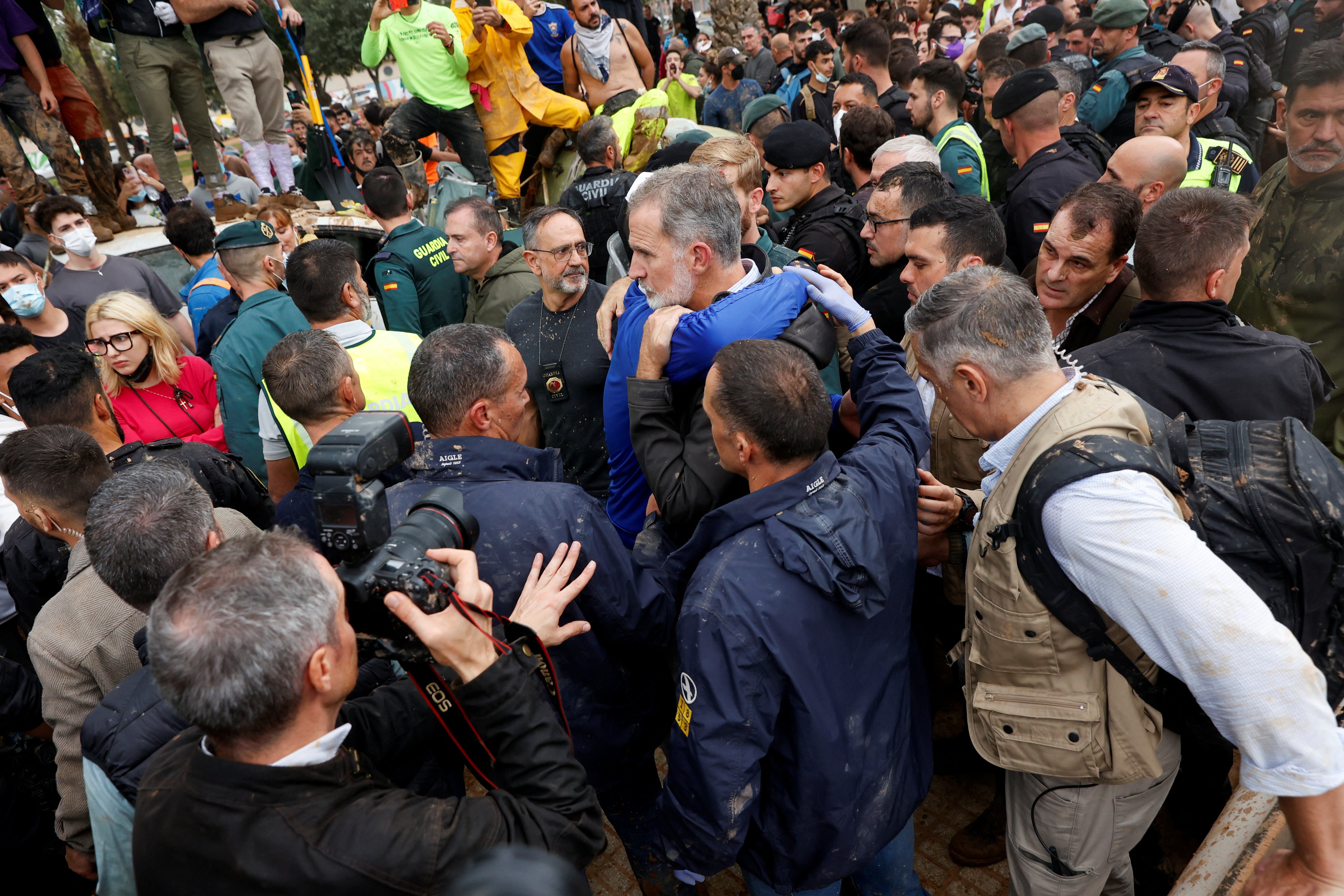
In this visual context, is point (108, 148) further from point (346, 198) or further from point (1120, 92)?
point (1120, 92)

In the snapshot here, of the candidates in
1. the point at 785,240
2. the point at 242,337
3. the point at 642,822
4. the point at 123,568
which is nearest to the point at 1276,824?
the point at 642,822

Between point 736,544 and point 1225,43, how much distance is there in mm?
7847

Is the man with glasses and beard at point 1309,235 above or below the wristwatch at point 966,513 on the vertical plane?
above

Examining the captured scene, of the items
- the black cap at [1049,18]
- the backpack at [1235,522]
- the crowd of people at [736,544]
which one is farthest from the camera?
the black cap at [1049,18]

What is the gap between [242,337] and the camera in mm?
4273

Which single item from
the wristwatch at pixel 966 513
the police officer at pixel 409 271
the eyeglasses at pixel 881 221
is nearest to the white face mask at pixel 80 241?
the police officer at pixel 409 271

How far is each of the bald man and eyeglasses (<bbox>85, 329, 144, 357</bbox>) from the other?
5.27 m

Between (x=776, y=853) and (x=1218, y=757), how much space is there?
1.81 meters

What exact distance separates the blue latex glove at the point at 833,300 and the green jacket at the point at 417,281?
3.05 m

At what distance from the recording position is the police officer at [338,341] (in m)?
3.75

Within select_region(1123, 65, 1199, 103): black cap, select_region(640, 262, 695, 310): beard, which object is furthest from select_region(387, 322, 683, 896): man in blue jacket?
select_region(1123, 65, 1199, 103): black cap

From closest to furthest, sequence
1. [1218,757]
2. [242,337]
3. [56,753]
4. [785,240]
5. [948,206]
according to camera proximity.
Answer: [56,753], [1218,757], [948,206], [242,337], [785,240]

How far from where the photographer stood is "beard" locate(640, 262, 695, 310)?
2705 millimetres

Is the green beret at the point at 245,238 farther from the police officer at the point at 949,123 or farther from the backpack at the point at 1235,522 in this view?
the backpack at the point at 1235,522
